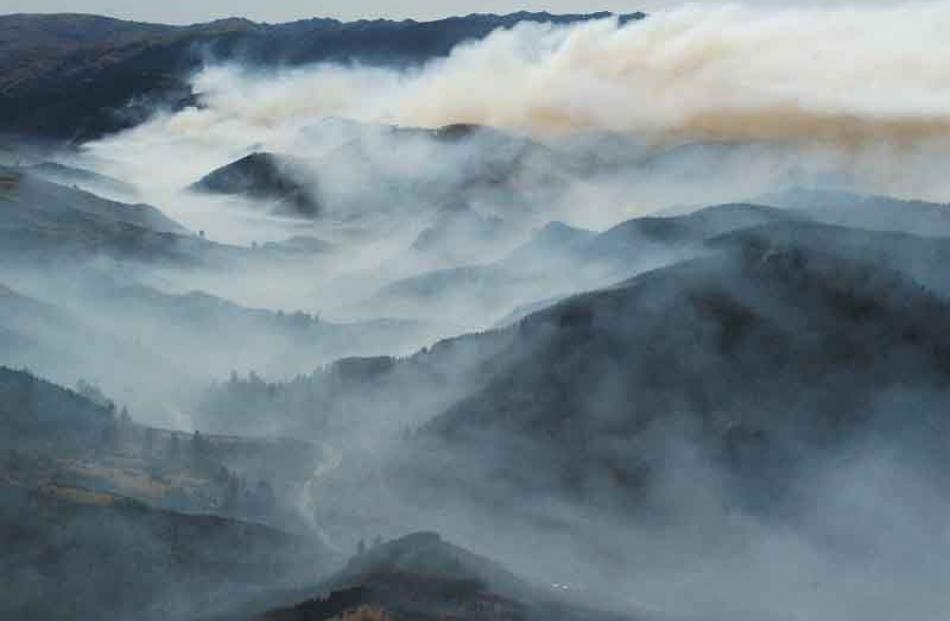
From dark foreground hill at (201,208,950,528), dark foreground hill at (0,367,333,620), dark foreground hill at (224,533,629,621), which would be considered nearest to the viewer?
dark foreground hill at (224,533,629,621)

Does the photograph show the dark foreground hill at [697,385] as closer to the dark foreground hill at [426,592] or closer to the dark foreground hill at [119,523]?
the dark foreground hill at [119,523]

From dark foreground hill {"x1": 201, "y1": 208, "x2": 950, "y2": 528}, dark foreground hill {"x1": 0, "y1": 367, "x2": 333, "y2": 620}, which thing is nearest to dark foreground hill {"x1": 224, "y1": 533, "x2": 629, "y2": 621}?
dark foreground hill {"x1": 0, "y1": 367, "x2": 333, "y2": 620}

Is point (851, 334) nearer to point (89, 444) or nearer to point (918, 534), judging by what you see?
point (918, 534)

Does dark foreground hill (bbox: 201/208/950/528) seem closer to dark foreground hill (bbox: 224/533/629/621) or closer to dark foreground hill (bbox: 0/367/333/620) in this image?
dark foreground hill (bbox: 0/367/333/620)

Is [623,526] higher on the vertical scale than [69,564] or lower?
lower

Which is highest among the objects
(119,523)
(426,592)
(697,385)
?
(426,592)

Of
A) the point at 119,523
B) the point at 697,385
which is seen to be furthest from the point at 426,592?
the point at 697,385

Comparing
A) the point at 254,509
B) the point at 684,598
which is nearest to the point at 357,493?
the point at 254,509

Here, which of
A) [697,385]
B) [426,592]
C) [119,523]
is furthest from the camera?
[697,385]

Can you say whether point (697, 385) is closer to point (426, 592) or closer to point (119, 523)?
Answer: point (426, 592)

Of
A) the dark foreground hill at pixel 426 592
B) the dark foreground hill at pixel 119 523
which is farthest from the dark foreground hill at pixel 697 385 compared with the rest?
the dark foreground hill at pixel 426 592

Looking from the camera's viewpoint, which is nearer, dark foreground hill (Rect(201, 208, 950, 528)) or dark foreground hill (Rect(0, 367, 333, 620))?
dark foreground hill (Rect(0, 367, 333, 620))
